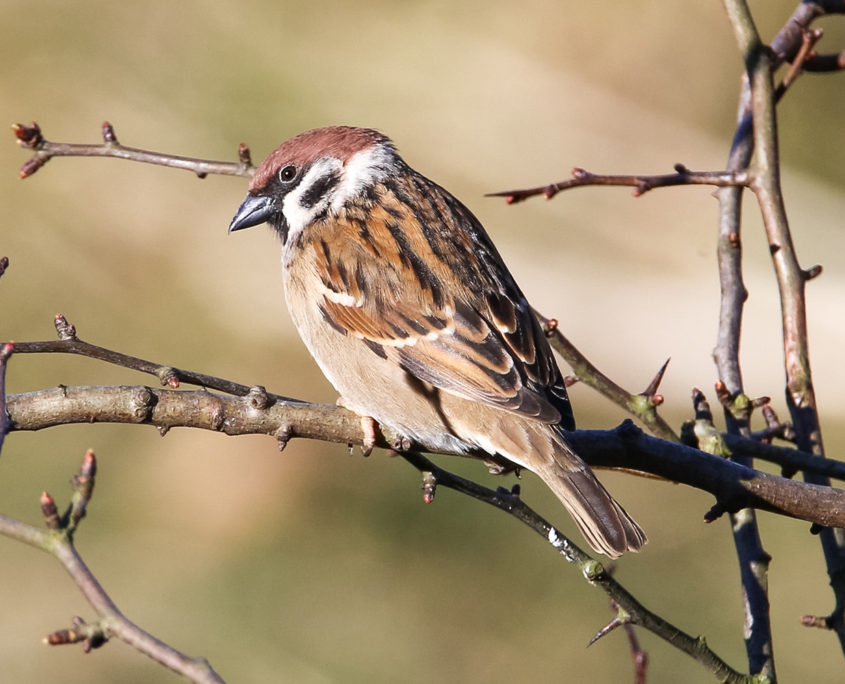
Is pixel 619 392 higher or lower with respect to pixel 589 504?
higher

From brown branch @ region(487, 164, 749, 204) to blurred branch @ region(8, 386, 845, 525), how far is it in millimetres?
588

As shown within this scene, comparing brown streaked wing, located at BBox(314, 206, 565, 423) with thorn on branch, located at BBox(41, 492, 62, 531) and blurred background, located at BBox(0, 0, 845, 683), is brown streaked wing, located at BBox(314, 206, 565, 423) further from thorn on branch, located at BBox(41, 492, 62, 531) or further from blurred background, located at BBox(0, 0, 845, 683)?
blurred background, located at BBox(0, 0, 845, 683)

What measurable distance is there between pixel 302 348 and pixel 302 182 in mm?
3148

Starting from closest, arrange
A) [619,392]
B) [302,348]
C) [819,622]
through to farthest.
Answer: [819,622], [619,392], [302,348]

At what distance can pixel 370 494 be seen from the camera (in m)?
5.08

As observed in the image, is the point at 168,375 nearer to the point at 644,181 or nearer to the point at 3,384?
the point at 3,384

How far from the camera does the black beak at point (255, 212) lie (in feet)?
9.68

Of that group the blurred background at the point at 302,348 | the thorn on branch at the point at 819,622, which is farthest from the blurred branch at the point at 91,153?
the blurred background at the point at 302,348

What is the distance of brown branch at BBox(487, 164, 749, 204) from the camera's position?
2.38 m

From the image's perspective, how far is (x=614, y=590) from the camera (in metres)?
1.80

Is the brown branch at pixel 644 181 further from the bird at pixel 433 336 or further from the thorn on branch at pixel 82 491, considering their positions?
the thorn on branch at pixel 82 491

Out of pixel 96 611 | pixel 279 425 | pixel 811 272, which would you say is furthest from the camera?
pixel 811 272

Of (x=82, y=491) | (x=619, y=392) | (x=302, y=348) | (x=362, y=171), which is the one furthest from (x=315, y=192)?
(x=302, y=348)

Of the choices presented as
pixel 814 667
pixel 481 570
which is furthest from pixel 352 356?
pixel 814 667
